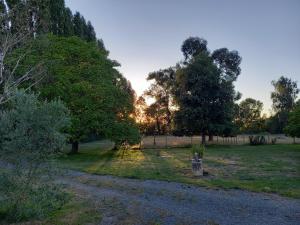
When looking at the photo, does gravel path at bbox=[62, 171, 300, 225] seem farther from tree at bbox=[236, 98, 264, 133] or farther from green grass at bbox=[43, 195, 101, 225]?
tree at bbox=[236, 98, 264, 133]

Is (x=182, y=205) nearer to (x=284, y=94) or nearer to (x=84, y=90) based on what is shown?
(x=84, y=90)

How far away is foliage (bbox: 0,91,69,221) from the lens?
923cm

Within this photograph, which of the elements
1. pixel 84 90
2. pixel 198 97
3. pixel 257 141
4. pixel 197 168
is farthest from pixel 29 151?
pixel 257 141

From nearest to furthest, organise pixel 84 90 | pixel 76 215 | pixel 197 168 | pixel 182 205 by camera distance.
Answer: pixel 76 215 < pixel 182 205 < pixel 197 168 < pixel 84 90

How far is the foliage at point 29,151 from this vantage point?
923 centimetres

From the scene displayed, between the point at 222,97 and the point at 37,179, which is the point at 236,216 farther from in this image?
the point at 222,97

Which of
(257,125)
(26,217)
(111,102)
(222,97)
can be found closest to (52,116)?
(26,217)

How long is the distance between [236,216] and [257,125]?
73.0 meters

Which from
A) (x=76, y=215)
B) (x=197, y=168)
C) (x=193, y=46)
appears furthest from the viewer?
(x=193, y=46)

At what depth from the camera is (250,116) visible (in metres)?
86.2

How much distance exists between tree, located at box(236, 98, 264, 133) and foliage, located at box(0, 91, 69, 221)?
7227 centimetres

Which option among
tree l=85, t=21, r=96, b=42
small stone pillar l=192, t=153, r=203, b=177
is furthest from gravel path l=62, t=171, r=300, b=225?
tree l=85, t=21, r=96, b=42

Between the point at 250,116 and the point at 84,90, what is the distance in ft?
206

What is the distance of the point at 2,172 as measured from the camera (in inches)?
376
